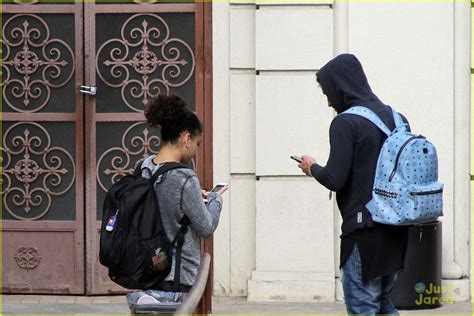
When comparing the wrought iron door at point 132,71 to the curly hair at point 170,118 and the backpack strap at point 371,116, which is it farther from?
the curly hair at point 170,118

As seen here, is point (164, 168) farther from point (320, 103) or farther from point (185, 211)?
point (320, 103)

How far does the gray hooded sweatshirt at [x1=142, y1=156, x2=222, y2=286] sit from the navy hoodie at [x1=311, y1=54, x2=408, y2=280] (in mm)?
784

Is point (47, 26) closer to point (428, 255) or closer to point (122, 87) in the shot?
point (122, 87)

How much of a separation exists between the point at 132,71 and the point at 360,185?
147 inches

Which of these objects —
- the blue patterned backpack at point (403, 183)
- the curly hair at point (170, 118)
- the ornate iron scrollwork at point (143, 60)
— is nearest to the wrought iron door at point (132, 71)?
the ornate iron scrollwork at point (143, 60)

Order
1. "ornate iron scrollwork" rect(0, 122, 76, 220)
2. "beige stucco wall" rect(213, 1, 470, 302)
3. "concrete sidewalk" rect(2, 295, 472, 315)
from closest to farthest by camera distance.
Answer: "concrete sidewalk" rect(2, 295, 472, 315), "beige stucco wall" rect(213, 1, 470, 302), "ornate iron scrollwork" rect(0, 122, 76, 220)

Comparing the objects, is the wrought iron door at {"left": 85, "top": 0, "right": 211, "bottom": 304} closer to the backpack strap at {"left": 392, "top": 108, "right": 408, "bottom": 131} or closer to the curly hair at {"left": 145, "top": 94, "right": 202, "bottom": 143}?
the backpack strap at {"left": 392, "top": 108, "right": 408, "bottom": 131}

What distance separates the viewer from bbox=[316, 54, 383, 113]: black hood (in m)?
5.61

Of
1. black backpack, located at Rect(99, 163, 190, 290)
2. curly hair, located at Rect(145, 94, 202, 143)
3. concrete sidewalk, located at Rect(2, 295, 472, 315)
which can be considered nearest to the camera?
black backpack, located at Rect(99, 163, 190, 290)

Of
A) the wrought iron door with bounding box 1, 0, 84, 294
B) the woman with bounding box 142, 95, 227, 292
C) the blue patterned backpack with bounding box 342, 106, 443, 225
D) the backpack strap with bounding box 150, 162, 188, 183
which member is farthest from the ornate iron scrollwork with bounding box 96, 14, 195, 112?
the backpack strap with bounding box 150, 162, 188, 183

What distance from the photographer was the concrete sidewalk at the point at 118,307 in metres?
8.32

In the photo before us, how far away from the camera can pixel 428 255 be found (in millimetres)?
8195

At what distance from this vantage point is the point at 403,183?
5.33 metres

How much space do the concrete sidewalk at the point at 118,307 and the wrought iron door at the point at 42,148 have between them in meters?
0.16
